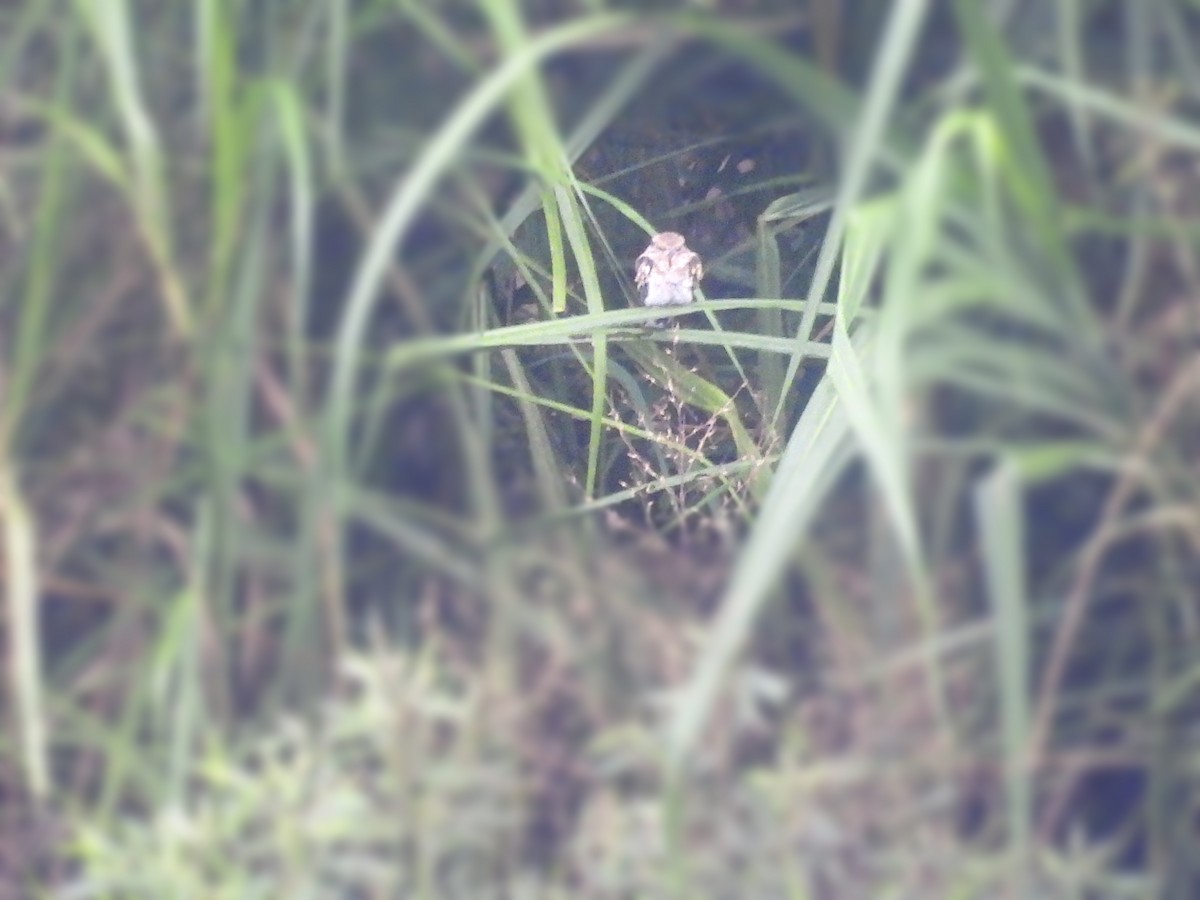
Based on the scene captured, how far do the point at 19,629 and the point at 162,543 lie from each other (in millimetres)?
67

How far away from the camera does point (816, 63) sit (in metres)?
0.40

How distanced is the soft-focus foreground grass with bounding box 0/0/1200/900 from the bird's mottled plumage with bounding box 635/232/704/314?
11mm

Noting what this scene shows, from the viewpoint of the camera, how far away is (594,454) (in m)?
0.44

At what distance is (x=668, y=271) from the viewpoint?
0.40 meters

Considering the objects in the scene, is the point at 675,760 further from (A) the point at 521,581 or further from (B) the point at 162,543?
(B) the point at 162,543

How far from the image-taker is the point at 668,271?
40cm

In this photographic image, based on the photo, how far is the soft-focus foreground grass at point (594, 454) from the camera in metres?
0.41

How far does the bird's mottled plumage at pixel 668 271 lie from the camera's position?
1.31 feet

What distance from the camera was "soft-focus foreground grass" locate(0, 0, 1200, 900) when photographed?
1.36 ft

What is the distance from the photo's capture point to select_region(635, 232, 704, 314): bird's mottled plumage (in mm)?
400

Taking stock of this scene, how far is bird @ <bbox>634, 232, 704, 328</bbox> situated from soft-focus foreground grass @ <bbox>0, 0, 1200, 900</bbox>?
0.04 feet

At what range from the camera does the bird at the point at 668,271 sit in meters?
0.40

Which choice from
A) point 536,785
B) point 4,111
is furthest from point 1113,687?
point 4,111

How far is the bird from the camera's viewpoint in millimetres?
400
